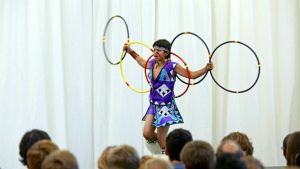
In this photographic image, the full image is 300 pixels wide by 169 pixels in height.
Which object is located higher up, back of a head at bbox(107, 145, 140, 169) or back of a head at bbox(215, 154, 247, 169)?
back of a head at bbox(215, 154, 247, 169)

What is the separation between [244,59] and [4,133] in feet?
12.2

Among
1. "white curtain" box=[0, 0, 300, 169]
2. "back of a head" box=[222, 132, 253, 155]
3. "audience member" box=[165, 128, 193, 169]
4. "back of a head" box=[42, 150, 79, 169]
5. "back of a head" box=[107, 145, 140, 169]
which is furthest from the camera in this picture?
"white curtain" box=[0, 0, 300, 169]

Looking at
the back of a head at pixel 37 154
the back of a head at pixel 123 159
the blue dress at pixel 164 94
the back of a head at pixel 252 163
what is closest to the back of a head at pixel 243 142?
the back of a head at pixel 252 163

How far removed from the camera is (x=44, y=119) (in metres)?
7.80

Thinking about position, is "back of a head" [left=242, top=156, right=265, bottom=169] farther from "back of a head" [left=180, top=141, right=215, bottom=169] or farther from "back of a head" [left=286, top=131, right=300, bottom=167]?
"back of a head" [left=286, top=131, right=300, bottom=167]

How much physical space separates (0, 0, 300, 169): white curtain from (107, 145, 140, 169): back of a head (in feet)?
14.2

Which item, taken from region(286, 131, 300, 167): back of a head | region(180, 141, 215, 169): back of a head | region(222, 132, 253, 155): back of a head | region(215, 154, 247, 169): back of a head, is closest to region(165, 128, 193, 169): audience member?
region(222, 132, 253, 155): back of a head

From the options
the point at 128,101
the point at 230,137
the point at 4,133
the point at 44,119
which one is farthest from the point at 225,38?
the point at 230,137

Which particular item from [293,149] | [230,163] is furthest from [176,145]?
[230,163]

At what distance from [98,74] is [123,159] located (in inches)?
178

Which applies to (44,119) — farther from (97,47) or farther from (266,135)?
(266,135)

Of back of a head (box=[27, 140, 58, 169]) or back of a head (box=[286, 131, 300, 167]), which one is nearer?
back of a head (box=[27, 140, 58, 169])

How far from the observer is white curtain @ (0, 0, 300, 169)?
7.80m

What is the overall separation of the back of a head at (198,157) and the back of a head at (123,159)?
0.32 metres
